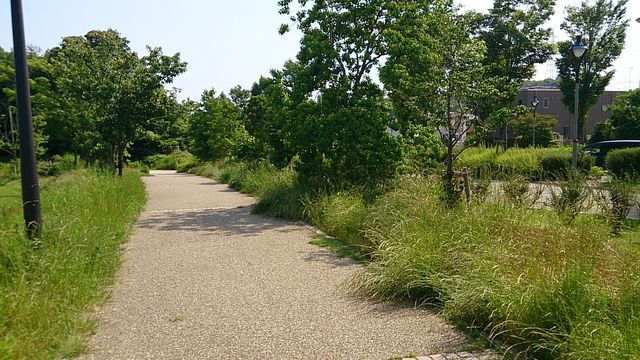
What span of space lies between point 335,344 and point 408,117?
7.76 meters

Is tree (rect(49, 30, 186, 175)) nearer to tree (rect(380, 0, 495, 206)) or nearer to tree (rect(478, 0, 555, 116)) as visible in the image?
tree (rect(380, 0, 495, 206))

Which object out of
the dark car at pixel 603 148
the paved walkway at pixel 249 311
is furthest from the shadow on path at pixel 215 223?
the dark car at pixel 603 148

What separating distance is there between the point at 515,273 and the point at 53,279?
14.0 feet

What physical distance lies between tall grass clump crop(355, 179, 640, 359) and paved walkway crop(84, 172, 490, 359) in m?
0.34

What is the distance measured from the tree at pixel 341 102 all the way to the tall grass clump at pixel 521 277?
4537 mm

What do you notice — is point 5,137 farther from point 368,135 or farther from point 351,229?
point 351,229

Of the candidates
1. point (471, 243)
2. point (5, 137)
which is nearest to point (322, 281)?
point (471, 243)

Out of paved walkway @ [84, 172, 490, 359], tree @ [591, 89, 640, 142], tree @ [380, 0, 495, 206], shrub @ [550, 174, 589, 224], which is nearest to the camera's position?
paved walkway @ [84, 172, 490, 359]

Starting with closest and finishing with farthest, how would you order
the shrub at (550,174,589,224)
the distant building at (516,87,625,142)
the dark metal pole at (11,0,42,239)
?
the dark metal pole at (11,0,42,239) → the shrub at (550,174,589,224) → the distant building at (516,87,625,142)

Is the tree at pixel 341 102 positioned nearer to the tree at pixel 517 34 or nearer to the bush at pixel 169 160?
the tree at pixel 517 34

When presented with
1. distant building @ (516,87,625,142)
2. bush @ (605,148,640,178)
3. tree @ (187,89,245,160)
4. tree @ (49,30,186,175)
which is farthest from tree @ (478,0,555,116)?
distant building @ (516,87,625,142)

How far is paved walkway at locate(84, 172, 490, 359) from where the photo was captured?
4035mm

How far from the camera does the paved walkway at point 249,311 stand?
4035 millimetres

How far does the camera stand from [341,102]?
39.4ft
